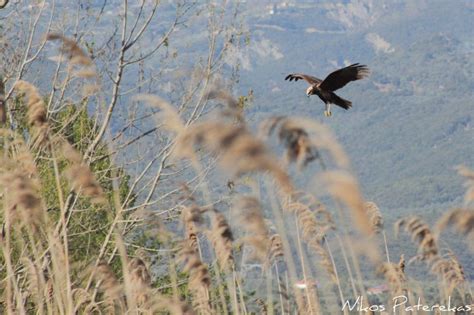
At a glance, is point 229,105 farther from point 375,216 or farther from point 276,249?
point 375,216

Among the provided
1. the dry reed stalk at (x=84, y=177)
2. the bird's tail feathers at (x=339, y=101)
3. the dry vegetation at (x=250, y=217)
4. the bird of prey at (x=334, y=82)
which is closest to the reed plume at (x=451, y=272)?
the dry vegetation at (x=250, y=217)

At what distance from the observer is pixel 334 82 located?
7.31 meters

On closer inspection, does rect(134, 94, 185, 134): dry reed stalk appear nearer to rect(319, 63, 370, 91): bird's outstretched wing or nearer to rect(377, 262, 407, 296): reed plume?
rect(377, 262, 407, 296): reed plume

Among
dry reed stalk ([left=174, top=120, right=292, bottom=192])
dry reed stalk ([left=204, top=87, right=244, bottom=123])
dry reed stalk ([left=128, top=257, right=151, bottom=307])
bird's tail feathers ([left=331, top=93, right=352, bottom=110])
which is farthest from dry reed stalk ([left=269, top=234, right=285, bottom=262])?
bird's tail feathers ([left=331, top=93, right=352, bottom=110])

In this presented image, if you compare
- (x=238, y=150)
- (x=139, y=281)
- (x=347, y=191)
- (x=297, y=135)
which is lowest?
(x=347, y=191)

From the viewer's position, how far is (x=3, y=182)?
3.98 m

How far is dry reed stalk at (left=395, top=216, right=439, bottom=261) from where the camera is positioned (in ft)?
12.8

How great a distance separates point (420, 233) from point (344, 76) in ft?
11.3

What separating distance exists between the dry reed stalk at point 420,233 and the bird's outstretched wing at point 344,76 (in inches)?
129

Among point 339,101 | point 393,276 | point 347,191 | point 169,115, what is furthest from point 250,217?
point 339,101

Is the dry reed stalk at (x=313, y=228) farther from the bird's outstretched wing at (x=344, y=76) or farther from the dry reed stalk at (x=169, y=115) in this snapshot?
the bird's outstretched wing at (x=344, y=76)

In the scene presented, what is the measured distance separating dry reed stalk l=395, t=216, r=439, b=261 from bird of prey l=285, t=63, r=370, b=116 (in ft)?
10.7

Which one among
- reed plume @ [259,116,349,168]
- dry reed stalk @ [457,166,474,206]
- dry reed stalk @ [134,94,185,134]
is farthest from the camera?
dry reed stalk @ [134,94,185,134]

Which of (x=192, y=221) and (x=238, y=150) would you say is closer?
(x=238, y=150)
